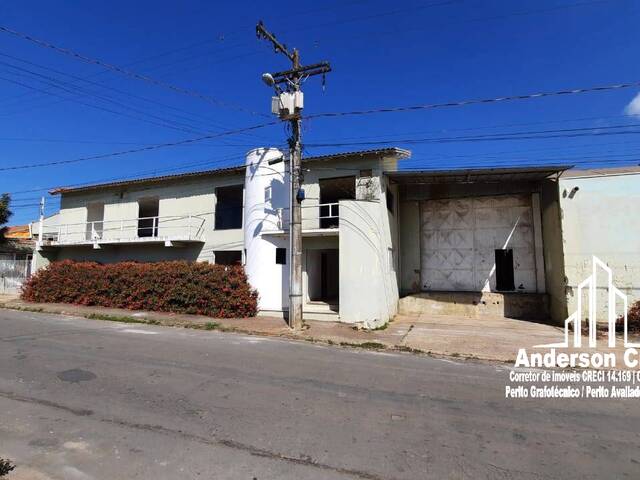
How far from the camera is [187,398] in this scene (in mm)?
5410

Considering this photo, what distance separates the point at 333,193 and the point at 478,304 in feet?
26.8

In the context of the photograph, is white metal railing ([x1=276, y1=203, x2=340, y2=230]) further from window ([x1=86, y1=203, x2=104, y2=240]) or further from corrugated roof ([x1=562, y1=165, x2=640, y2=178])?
window ([x1=86, y1=203, x2=104, y2=240])

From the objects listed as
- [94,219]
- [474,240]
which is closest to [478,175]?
[474,240]

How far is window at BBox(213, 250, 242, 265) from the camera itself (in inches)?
716

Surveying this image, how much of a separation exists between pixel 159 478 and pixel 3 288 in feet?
85.7

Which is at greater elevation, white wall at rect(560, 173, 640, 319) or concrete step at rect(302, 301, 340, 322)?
white wall at rect(560, 173, 640, 319)

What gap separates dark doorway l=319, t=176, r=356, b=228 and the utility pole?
3.41m

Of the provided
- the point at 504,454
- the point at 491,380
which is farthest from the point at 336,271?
the point at 504,454

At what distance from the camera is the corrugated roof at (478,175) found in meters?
13.3

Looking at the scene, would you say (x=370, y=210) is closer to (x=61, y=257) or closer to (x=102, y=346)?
(x=102, y=346)

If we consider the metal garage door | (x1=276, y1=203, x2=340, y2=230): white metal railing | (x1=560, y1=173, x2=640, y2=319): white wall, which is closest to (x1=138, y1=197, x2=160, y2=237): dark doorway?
(x1=276, y1=203, x2=340, y2=230): white metal railing

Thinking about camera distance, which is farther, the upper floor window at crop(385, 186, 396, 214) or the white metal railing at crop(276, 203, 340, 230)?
the white metal railing at crop(276, 203, 340, 230)

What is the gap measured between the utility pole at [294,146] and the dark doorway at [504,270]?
340 inches

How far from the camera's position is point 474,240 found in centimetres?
1639
